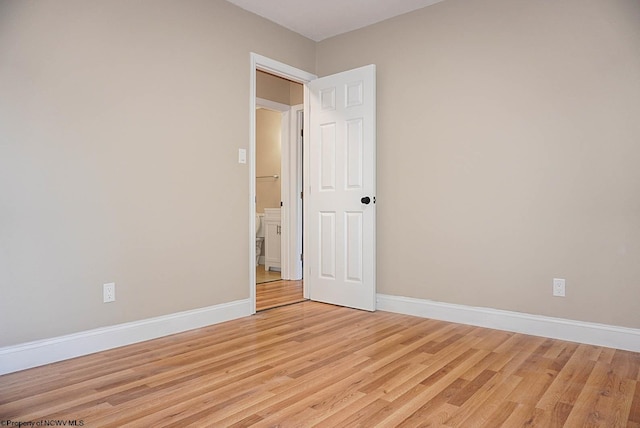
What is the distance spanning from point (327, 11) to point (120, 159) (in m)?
2.18

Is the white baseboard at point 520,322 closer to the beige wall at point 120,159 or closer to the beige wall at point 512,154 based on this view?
the beige wall at point 512,154

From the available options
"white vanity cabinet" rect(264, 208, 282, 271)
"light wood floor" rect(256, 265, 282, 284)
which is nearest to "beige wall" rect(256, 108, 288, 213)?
"white vanity cabinet" rect(264, 208, 282, 271)

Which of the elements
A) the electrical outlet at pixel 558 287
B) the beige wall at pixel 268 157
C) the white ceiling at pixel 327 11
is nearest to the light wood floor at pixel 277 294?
the beige wall at pixel 268 157

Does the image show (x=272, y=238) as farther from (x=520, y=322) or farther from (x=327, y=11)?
(x=520, y=322)

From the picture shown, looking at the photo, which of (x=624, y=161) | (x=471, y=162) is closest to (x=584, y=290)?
(x=624, y=161)

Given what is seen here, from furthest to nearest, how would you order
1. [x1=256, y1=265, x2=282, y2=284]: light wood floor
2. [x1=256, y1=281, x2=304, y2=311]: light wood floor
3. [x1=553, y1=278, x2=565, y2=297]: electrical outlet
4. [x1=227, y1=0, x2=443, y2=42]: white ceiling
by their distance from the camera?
1. [x1=256, y1=265, x2=282, y2=284]: light wood floor
2. [x1=256, y1=281, x2=304, y2=311]: light wood floor
3. [x1=227, y1=0, x2=443, y2=42]: white ceiling
4. [x1=553, y1=278, x2=565, y2=297]: electrical outlet

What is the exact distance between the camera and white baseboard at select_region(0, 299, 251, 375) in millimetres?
2338

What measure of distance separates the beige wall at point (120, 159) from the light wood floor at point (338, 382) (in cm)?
39

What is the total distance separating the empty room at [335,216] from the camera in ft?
7.08

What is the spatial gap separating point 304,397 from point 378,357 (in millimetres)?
709

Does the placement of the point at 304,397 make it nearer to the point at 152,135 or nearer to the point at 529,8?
the point at 152,135

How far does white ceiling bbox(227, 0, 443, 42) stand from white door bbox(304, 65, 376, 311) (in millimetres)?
473

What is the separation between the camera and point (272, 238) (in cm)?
634

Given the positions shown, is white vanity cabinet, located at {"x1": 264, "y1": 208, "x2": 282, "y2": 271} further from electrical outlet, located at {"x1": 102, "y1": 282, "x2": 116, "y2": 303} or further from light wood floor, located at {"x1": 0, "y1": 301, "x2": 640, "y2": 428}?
electrical outlet, located at {"x1": 102, "y1": 282, "x2": 116, "y2": 303}
